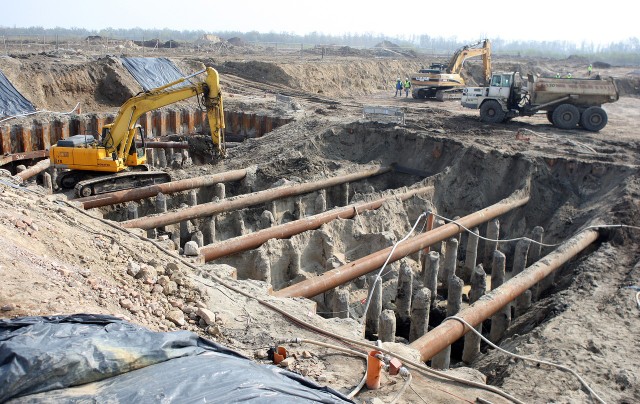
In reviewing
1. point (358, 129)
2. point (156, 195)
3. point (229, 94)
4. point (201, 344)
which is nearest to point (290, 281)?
point (156, 195)

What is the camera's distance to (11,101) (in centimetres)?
2253

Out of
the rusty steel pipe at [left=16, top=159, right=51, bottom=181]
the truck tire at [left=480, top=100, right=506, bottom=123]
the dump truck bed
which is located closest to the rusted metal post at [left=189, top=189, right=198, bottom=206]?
the rusty steel pipe at [left=16, top=159, right=51, bottom=181]

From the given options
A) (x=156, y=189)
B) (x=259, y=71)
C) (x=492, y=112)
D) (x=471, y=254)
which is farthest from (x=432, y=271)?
(x=259, y=71)

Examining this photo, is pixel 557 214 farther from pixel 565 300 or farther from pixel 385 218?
pixel 565 300

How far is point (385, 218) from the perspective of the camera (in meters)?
13.7

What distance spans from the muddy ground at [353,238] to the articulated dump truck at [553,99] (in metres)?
0.62

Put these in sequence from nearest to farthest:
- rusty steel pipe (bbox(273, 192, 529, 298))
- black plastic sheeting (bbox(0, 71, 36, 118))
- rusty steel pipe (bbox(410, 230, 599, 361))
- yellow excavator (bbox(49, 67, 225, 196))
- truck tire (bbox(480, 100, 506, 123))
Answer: rusty steel pipe (bbox(410, 230, 599, 361)) → rusty steel pipe (bbox(273, 192, 529, 298)) → yellow excavator (bbox(49, 67, 225, 196)) → black plastic sheeting (bbox(0, 71, 36, 118)) → truck tire (bbox(480, 100, 506, 123))

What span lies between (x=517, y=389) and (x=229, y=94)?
25960 millimetres

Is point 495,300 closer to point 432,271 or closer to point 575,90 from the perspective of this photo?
point 432,271

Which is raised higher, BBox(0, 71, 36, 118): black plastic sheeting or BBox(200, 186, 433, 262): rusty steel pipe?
BBox(0, 71, 36, 118): black plastic sheeting

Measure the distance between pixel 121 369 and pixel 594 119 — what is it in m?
21.3

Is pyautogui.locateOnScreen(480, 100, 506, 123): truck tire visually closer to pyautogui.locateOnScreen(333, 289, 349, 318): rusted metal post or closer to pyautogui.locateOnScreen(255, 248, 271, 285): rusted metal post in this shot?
pyautogui.locateOnScreen(255, 248, 271, 285): rusted metal post

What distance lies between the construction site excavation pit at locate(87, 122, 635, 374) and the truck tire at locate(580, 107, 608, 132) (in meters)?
6.56

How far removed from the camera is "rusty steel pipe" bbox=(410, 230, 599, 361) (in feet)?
23.3
